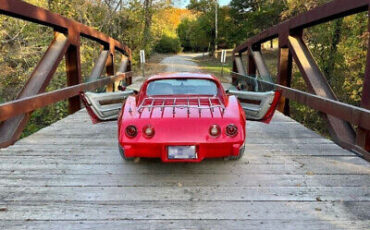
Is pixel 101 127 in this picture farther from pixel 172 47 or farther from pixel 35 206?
pixel 172 47

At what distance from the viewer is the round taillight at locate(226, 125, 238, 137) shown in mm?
3525

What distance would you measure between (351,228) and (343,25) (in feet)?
39.8

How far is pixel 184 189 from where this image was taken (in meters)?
3.40

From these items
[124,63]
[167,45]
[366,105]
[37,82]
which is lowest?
[366,105]

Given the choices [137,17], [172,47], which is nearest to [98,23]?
[137,17]

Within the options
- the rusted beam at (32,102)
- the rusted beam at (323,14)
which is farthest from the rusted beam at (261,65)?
the rusted beam at (32,102)

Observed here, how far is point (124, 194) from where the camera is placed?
3268mm

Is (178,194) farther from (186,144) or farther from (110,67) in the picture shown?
(110,67)

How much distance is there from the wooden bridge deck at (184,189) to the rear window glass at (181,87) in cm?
102

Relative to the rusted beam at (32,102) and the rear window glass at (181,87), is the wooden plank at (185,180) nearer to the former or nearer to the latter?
the rusted beam at (32,102)

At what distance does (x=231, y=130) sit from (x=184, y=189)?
0.81m

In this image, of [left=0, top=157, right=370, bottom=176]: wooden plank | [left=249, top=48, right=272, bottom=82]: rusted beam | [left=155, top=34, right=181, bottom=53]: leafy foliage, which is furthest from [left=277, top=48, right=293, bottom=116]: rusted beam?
[left=155, top=34, right=181, bottom=53]: leafy foliage

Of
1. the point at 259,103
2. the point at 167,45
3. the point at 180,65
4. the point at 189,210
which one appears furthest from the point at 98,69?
the point at 167,45

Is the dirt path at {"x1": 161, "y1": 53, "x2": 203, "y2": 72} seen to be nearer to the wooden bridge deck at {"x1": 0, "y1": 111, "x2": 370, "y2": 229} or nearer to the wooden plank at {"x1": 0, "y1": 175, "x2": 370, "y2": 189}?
the wooden bridge deck at {"x1": 0, "y1": 111, "x2": 370, "y2": 229}
